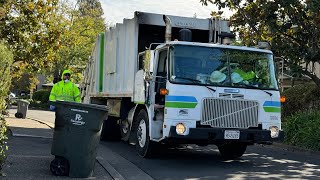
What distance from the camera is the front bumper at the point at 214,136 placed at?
845cm

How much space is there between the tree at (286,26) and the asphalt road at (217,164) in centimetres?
358

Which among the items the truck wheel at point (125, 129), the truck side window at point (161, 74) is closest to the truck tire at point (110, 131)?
the truck wheel at point (125, 129)

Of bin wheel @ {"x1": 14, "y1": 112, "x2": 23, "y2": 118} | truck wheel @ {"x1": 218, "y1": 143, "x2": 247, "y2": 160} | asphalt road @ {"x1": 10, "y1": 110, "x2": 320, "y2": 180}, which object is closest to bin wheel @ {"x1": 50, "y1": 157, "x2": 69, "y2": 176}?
asphalt road @ {"x1": 10, "y1": 110, "x2": 320, "y2": 180}

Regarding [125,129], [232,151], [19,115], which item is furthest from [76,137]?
[19,115]

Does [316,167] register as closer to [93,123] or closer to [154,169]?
[154,169]

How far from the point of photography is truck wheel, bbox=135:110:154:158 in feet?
31.5

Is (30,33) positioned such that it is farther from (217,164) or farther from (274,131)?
(274,131)

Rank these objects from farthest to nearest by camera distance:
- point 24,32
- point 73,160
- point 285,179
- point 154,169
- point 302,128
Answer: point 24,32 → point 302,128 → point 154,169 → point 285,179 → point 73,160

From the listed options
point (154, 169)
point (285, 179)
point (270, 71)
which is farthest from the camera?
point (270, 71)

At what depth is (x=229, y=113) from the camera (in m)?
8.84

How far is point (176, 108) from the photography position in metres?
8.55

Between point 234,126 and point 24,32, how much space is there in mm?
11212

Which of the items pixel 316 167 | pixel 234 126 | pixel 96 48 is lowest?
pixel 316 167

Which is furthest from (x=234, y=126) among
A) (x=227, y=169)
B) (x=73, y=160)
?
(x=73, y=160)
